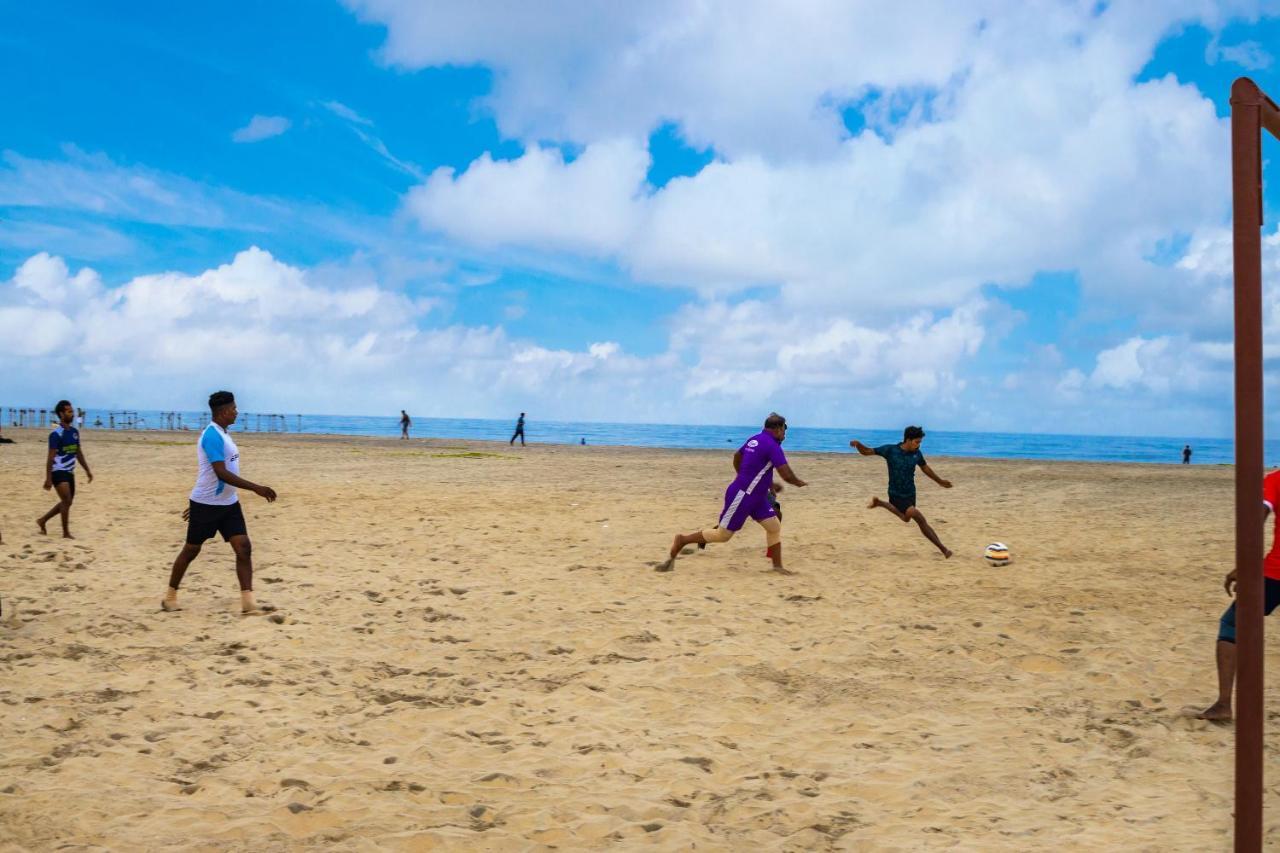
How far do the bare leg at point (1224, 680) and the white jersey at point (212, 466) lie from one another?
775 cm

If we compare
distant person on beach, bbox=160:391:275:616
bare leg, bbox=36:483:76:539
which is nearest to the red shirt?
distant person on beach, bbox=160:391:275:616

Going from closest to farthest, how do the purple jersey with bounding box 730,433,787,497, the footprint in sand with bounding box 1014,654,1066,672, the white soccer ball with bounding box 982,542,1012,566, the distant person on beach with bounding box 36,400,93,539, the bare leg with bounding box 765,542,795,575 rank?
the footprint in sand with bounding box 1014,654,1066,672
the purple jersey with bounding box 730,433,787,497
the bare leg with bounding box 765,542,795,575
the distant person on beach with bounding box 36,400,93,539
the white soccer ball with bounding box 982,542,1012,566

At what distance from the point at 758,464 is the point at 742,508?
0.55 metres

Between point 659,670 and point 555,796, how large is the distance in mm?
2290

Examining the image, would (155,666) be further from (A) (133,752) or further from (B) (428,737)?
(B) (428,737)

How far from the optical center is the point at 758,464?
34.1 feet

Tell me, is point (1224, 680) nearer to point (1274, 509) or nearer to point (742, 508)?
point (1274, 509)

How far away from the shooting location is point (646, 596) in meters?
9.39

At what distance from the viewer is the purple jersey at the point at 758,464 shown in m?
10.3

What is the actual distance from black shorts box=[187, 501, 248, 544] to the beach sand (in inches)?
31.0

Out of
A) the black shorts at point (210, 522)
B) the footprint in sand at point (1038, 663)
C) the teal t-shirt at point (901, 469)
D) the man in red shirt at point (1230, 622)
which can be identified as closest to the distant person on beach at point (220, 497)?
the black shorts at point (210, 522)

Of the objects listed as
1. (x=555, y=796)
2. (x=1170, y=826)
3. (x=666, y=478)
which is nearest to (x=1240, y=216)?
(x=1170, y=826)

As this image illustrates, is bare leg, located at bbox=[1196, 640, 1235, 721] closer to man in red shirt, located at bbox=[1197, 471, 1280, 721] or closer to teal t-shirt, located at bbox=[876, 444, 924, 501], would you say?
man in red shirt, located at bbox=[1197, 471, 1280, 721]

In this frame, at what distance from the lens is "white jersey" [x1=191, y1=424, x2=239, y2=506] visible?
311 inches
